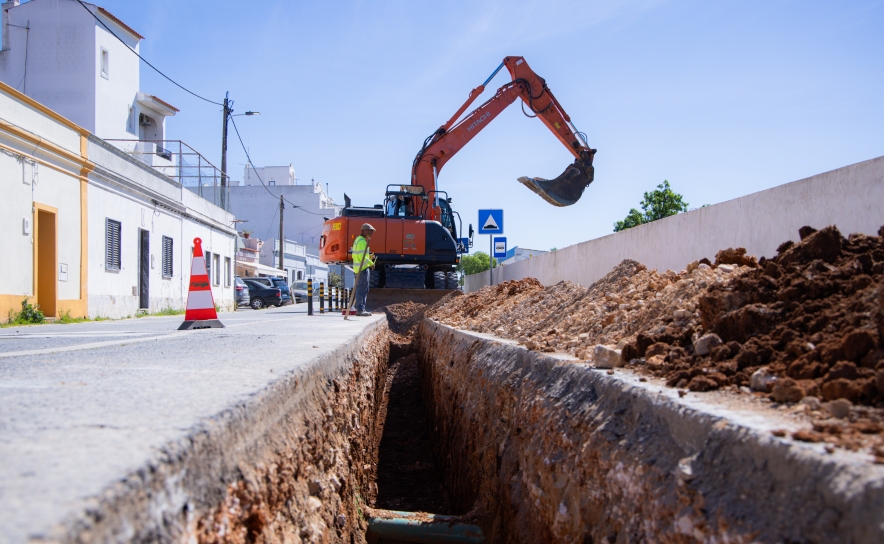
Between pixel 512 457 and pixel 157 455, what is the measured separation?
8.68 feet

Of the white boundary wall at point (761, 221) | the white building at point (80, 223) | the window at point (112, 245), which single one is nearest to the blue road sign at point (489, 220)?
the white boundary wall at point (761, 221)

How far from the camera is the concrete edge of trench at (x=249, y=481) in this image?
1486 millimetres

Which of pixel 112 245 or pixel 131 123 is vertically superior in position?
pixel 131 123

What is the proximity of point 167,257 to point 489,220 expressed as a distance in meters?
11.4

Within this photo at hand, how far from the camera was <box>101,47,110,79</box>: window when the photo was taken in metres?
29.1

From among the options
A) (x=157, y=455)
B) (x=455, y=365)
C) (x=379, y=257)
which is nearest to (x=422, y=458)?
(x=455, y=365)

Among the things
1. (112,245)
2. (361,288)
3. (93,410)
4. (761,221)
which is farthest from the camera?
(112,245)

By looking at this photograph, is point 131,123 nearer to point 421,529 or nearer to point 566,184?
point 566,184

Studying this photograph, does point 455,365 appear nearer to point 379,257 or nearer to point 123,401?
point 123,401

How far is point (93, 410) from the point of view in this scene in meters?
2.47

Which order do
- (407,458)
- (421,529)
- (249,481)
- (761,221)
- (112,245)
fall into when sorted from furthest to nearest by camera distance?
(112,245), (407,458), (761,221), (421,529), (249,481)

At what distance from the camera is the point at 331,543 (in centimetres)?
329

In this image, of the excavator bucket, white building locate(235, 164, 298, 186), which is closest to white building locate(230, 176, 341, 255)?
white building locate(235, 164, 298, 186)

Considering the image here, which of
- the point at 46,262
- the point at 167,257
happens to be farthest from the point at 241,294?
the point at 46,262
